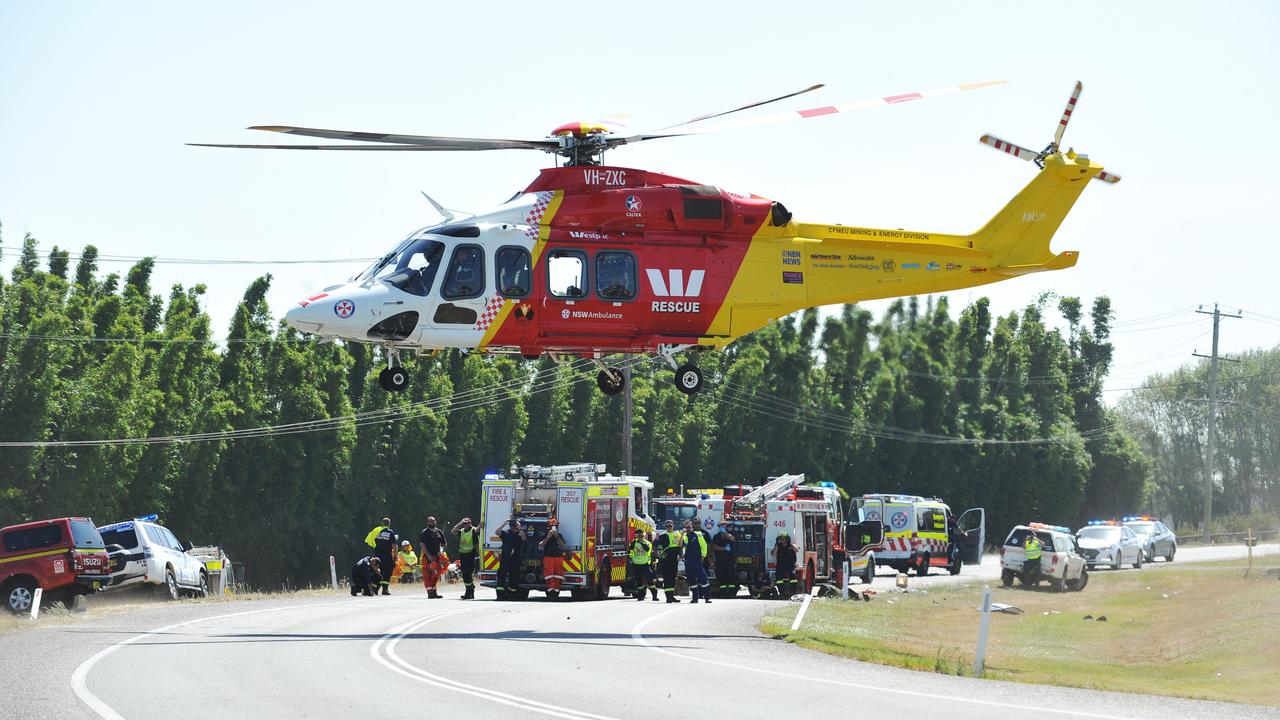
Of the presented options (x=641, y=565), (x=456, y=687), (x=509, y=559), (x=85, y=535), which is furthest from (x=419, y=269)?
(x=641, y=565)

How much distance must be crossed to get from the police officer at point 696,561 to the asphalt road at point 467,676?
17.3ft

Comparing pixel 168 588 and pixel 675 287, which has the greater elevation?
pixel 675 287

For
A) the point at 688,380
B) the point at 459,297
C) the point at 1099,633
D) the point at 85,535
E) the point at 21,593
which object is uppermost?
the point at 459,297

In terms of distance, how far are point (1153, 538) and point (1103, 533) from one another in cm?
551

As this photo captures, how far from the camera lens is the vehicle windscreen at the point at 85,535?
2461cm

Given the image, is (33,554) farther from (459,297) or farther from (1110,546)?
(1110,546)

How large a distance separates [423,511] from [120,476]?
41.8 ft

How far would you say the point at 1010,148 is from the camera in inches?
931

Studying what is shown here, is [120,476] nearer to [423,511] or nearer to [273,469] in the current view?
[273,469]

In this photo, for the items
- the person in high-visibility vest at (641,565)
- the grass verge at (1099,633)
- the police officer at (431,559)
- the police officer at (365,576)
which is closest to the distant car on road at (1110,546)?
the grass verge at (1099,633)

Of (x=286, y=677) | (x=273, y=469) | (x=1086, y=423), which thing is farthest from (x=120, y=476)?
(x=1086, y=423)

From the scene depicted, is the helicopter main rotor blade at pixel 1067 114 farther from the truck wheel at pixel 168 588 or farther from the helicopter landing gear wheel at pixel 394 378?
the truck wheel at pixel 168 588

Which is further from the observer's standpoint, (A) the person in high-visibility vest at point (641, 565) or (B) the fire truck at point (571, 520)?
(A) the person in high-visibility vest at point (641, 565)

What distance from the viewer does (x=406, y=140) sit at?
17.6 meters
